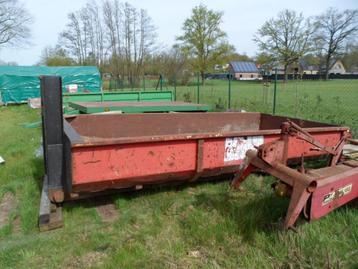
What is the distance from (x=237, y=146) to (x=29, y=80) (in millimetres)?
19963

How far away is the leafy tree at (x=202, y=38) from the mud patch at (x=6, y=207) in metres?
42.1

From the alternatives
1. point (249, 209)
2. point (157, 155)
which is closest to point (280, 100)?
point (249, 209)

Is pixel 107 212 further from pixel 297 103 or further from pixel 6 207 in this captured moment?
pixel 297 103

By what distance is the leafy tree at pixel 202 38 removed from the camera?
149ft

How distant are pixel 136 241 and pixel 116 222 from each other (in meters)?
0.48

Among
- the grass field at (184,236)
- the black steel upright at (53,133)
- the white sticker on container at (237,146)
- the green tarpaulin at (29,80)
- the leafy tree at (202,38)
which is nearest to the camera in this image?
the grass field at (184,236)

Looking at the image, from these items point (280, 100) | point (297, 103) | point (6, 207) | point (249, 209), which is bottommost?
point (6, 207)

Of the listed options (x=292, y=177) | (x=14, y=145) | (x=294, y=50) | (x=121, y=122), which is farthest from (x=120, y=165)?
(x=294, y=50)

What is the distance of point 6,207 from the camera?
3.78 m

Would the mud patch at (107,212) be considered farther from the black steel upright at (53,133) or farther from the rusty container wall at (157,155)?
the black steel upright at (53,133)

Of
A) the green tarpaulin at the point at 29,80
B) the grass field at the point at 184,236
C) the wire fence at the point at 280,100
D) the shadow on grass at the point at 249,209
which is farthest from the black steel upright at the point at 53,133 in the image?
the green tarpaulin at the point at 29,80

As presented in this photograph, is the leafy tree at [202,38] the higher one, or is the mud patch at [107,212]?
the leafy tree at [202,38]

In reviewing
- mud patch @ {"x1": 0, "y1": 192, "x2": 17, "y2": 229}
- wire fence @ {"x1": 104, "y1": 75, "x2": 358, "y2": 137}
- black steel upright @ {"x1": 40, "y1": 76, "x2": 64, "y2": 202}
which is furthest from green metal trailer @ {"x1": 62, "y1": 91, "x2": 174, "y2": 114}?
black steel upright @ {"x1": 40, "y1": 76, "x2": 64, "y2": 202}

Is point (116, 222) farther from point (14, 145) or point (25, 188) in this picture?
point (14, 145)
